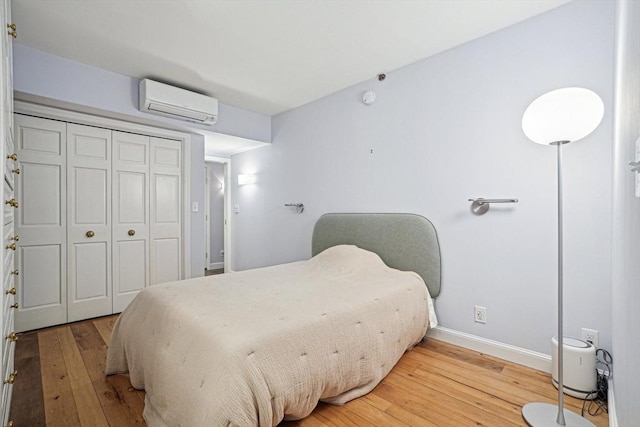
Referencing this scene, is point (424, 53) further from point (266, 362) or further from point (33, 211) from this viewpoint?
point (33, 211)

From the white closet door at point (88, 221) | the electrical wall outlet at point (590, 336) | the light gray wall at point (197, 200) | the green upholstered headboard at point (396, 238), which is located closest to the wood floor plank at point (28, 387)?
the white closet door at point (88, 221)

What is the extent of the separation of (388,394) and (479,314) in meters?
1.03

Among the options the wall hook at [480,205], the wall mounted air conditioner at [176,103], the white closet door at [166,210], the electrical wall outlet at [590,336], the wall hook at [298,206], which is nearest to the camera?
the electrical wall outlet at [590,336]

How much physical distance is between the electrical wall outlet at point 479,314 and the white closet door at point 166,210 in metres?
3.26

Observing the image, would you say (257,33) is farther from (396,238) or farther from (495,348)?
(495,348)

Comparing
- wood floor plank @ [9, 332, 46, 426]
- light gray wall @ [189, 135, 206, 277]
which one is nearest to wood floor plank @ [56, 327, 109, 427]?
wood floor plank @ [9, 332, 46, 426]

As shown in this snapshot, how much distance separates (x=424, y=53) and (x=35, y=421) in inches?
139

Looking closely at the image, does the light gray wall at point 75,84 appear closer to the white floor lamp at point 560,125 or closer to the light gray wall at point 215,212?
the light gray wall at point 215,212

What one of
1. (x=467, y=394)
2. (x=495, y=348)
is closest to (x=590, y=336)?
(x=495, y=348)

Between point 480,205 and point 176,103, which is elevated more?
point 176,103

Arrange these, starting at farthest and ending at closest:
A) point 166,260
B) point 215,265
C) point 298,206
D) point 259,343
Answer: point 215,265, point 298,206, point 166,260, point 259,343

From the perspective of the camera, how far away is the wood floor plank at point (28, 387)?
1.56 m

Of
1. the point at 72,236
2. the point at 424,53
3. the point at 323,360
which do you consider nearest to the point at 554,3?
the point at 424,53

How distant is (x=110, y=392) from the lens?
1779 mm
